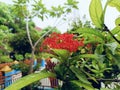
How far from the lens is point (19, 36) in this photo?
8.99 metres

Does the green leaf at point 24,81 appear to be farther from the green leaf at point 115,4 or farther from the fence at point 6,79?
the fence at point 6,79

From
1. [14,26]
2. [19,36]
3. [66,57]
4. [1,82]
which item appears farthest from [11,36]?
[66,57]

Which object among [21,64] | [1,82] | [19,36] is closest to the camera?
[1,82]

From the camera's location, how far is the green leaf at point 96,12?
0.44 meters

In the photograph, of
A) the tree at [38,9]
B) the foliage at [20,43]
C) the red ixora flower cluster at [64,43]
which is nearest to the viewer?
the red ixora flower cluster at [64,43]

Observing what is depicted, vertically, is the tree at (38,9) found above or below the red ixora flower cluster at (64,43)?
above

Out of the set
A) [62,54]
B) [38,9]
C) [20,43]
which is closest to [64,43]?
[62,54]

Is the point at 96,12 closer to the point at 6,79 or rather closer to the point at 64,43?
the point at 64,43

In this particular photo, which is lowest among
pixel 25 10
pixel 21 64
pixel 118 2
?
pixel 21 64

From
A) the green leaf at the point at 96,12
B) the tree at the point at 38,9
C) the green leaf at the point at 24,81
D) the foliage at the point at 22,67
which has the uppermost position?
the tree at the point at 38,9

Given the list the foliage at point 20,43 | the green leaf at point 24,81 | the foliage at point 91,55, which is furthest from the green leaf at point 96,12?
the foliage at point 20,43

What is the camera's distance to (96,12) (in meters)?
0.44

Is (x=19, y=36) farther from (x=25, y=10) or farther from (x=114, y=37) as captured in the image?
(x=114, y=37)

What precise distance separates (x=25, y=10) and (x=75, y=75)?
603 centimetres
